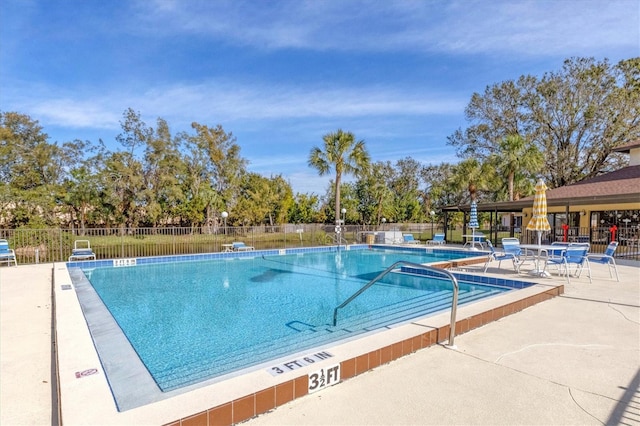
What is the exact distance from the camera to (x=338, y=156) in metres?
21.3

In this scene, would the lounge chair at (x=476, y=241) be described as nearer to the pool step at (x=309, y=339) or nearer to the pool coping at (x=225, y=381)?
the pool step at (x=309, y=339)

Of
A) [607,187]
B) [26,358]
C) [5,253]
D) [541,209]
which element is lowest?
[26,358]

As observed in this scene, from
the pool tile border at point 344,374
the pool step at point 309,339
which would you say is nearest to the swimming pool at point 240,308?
the pool step at point 309,339

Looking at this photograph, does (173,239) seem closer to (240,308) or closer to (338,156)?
(240,308)

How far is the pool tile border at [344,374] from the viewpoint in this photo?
7.57 feet

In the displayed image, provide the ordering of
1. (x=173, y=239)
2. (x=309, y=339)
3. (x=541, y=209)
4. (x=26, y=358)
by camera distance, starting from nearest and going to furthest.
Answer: (x=26, y=358) → (x=309, y=339) → (x=541, y=209) → (x=173, y=239)

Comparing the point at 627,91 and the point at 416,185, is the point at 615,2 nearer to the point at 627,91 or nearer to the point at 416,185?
the point at 627,91

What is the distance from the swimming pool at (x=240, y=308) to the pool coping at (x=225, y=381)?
0.78 m

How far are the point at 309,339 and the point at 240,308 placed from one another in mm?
2156

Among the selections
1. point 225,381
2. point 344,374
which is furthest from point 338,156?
point 225,381

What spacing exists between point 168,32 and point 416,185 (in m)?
31.6

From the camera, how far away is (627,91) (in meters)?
21.7

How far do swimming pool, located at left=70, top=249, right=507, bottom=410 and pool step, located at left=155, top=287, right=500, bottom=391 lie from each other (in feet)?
0.04

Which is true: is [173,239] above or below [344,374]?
above
